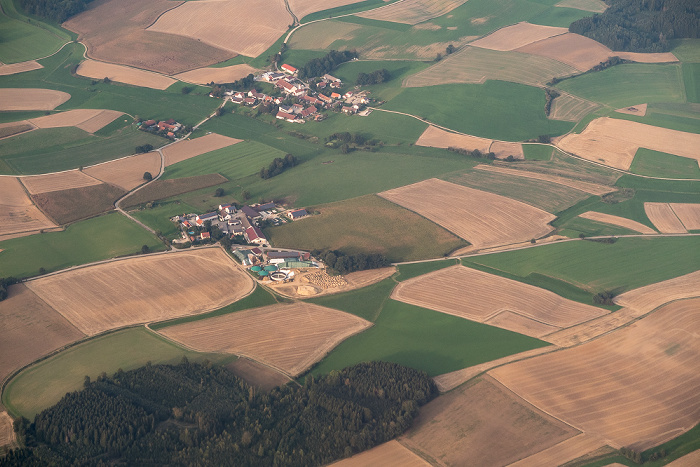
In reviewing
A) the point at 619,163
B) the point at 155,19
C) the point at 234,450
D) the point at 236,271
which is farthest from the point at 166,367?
the point at 155,19

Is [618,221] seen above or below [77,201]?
below

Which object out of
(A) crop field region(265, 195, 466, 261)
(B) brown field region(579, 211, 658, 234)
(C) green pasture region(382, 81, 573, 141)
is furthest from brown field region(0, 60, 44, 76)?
(B) brown field region(579, 211, 658, 234)

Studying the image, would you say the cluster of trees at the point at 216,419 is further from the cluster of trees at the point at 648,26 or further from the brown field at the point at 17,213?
the cluster of trees at the point at 648,26

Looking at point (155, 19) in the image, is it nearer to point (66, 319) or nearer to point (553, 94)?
point (553, 94)

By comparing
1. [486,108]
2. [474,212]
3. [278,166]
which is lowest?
[474,212]

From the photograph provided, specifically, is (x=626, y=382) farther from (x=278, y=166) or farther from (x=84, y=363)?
(x=278, y=166)

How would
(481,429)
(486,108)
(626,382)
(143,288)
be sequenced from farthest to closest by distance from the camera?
1. (486,108)
2. (143,288)
3. (626,382)
4. (481,429)

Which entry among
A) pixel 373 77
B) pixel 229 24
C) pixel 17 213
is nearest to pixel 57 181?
pixel 17 213

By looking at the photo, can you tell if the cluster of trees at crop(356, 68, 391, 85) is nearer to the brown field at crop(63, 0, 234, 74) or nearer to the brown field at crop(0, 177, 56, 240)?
the brown field at crop(63, 0, 234, 74)
